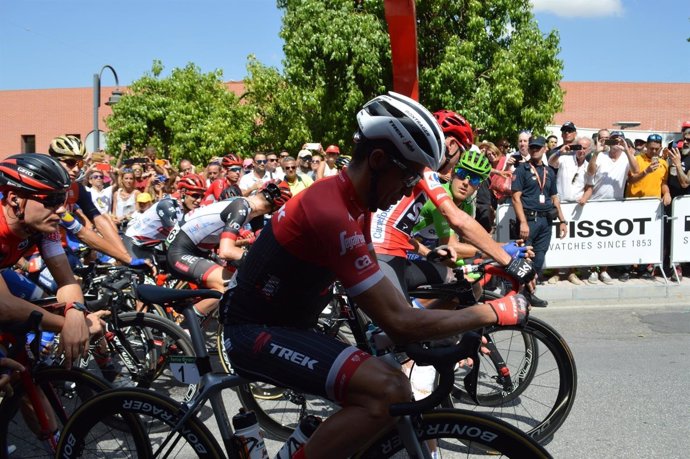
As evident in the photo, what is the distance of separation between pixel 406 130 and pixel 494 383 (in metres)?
2.65

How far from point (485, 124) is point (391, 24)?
736cm

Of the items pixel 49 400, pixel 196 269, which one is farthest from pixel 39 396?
pixel 196 269

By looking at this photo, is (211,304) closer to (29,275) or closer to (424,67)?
(29,275)

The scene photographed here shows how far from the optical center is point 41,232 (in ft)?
11.3

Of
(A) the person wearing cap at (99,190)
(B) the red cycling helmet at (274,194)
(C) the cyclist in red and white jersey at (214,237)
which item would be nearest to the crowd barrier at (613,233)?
(B) the red cycling helmet at (274,194)

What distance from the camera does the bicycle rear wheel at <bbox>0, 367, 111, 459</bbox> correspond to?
3.21 metres

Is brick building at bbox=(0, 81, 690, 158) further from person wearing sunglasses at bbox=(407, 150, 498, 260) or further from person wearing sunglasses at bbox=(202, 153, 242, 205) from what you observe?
person wearing sunglasses at bbox=(407, 150, 498, 260)

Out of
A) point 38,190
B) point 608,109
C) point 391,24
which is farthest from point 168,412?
point 608,109

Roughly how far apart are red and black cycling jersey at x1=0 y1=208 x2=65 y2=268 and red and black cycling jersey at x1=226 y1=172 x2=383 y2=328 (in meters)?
1.52

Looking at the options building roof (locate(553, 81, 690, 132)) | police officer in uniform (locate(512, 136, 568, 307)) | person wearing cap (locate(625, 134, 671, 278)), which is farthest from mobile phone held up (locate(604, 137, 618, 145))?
building roof (locate(553, 81, 690, 132))

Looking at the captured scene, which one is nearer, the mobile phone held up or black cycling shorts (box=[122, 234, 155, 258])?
black cycling shorts (box=[122, 234, 155, 258])

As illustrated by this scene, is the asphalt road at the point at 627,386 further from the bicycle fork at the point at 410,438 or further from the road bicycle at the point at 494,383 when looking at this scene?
the bicycle fork at the point at 410,438

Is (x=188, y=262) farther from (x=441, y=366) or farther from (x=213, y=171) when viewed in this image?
(x=213, y=171)

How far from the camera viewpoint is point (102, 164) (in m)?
14.0
